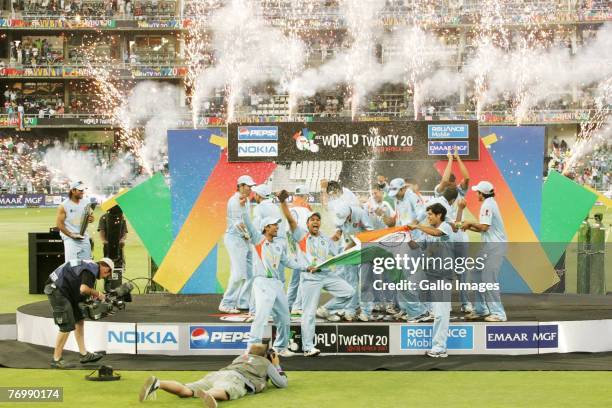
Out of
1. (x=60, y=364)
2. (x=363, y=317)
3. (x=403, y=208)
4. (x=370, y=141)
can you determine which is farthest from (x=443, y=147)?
(x=60, y=364)

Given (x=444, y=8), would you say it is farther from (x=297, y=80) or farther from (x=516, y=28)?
(x=297, y=80)

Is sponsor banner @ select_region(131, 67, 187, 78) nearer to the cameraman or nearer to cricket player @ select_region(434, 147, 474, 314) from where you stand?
cricket player @ select_region(434, 147, 474, 314)

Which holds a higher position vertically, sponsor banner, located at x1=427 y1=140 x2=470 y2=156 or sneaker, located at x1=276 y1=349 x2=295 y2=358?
sponsor banner, located at x1=427 y1=140 x2=470 y2=156

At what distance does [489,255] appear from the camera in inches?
523

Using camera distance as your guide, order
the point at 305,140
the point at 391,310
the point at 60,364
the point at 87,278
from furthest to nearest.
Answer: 1. the point at 305,140
2. the point at 391,310
3. the point at 60,364
4. the point at 87,278

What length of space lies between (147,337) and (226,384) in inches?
129

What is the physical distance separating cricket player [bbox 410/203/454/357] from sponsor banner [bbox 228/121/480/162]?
11.1ft

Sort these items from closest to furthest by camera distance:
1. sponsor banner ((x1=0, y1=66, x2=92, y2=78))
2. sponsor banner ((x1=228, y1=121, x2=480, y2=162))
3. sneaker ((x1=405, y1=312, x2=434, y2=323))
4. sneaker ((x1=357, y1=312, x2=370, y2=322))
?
sneaker ((x1=405, y1=312, x2=434, y2=323)) → sneaker ((x1=357, y1=312, x2=370, y2=322)) → sponsor banner ((x1=228, y1=121, x2=480, y2=162)) → sponsor banner ((x1=0, y1=66, x2=92, y2=78))

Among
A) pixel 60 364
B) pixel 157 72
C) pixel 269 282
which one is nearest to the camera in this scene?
pixel 60 364

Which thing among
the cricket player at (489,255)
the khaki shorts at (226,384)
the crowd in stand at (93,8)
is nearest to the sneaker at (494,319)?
the cricket player at (489,255)

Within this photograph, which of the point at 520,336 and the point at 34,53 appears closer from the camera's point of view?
the point at 520,336

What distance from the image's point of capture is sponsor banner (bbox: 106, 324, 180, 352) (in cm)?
1341

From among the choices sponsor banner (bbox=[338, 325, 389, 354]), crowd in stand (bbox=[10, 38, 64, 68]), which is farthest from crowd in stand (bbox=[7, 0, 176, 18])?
sponsor banner (bbox=[338, 325, 389, 354])

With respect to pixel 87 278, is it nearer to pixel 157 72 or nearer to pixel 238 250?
pixel 238 250
